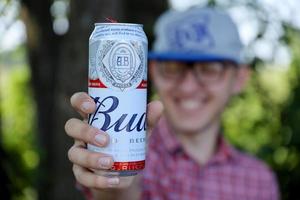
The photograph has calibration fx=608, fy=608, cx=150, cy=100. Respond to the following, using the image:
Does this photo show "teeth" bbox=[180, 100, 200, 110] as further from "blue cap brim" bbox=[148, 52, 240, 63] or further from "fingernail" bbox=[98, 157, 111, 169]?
"fingernail" bbox=[98, 157, 111, 169]

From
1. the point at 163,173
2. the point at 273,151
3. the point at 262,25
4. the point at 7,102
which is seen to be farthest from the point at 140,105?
the point at 7,102

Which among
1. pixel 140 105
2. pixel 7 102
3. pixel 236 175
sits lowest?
pixel 7 102

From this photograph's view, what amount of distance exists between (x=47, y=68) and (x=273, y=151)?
4.38 ft

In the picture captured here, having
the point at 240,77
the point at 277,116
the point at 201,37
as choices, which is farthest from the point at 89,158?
the point at 277,116

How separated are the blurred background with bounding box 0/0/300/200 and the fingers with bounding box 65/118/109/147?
→ 998 millimetres

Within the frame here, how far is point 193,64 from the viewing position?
256 cm

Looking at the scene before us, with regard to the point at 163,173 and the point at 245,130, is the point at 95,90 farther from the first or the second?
the point at 245,130

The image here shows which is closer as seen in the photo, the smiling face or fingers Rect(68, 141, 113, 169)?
fingers Rect(68, 141, 113, 169)

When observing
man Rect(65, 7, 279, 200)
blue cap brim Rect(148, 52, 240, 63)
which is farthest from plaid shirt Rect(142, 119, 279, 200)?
blue cap brim Rect(148, 52, 240, 63)

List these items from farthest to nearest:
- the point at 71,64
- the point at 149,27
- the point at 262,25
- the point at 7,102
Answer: the point at 7,102 → the point at 149,27 → the point at 262,25 → the point at 71,64

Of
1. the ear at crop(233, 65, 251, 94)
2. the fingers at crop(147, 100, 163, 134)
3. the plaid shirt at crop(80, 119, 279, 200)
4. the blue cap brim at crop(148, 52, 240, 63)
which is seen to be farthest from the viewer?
the ear at crop(233, 65, 251, 94)

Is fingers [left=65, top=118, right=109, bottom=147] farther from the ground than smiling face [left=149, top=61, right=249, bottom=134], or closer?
farther from the ground

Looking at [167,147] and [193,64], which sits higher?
[193,64]

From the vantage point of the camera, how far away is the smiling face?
2561mm
